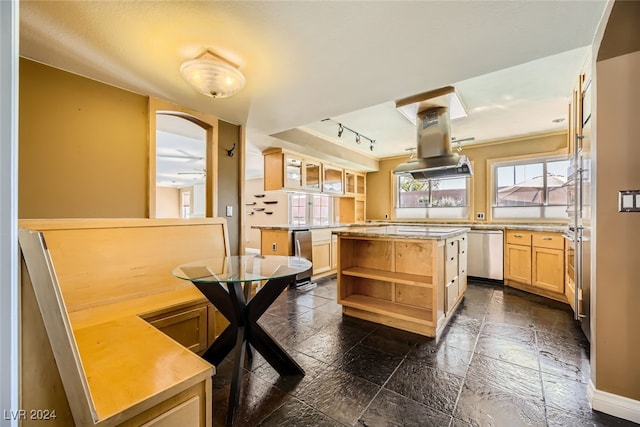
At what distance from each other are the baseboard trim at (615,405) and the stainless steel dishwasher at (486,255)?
2794 millimetres

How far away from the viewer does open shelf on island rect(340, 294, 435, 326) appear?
236 cm

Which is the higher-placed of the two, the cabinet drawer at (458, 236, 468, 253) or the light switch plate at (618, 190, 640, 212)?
the light switch plate at (618, 190, 640, 212)

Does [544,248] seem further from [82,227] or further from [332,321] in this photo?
[82,227]

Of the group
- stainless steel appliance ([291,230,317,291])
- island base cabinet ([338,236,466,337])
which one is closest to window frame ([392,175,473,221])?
island base cabinet ([338,236,466,337])

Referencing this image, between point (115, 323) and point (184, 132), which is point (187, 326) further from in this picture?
point (184, 132)

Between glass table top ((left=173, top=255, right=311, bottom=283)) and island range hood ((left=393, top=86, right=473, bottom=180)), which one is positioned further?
island range hood ((left=393, top=86, right=473, bottom=180))

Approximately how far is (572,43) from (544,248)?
2750 mm

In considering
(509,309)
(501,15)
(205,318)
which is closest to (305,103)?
(501,15)

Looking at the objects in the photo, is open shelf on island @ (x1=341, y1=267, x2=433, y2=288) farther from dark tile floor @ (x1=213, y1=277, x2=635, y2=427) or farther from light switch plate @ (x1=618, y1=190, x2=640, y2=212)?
light switch plate @ (x1=618, y1=190, x2=640, y2=212)

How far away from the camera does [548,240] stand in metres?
3.42

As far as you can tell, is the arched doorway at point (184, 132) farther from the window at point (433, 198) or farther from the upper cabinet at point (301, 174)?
the window at point (433, 198)

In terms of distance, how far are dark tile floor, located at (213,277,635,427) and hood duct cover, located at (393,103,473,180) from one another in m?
1.81

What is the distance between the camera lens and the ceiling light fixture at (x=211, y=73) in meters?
1.68

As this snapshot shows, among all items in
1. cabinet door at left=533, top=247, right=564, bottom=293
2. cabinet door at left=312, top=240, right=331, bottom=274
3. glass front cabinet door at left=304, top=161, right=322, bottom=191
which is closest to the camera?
cabinet door at left=533, top=247, right=564, bottom=293
